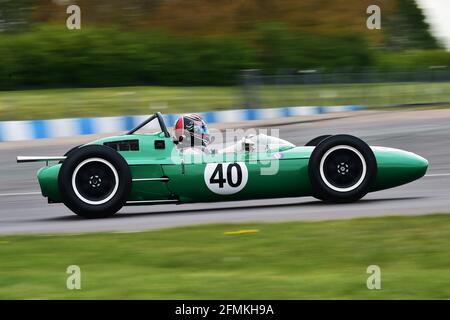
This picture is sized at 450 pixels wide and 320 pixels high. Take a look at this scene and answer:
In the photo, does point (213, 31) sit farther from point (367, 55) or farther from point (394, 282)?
point (394, 282)

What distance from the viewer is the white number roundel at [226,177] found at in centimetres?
868

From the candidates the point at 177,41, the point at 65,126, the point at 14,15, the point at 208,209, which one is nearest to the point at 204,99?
the point at 65,126

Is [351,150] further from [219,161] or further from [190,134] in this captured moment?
[190,134]

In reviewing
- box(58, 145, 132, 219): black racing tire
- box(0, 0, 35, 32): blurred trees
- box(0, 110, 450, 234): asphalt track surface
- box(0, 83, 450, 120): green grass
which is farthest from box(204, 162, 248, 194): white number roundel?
box(0, 0, 35, 32): blurred trees

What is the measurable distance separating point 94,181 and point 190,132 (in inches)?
41.9

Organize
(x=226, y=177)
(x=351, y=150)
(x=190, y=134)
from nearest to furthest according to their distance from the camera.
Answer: (x=226, y=177)
(x=351, y=150)
(x=190, y=134)

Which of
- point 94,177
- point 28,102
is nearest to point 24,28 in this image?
point 28,102

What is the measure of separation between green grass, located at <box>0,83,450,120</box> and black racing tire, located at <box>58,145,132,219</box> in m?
11.7

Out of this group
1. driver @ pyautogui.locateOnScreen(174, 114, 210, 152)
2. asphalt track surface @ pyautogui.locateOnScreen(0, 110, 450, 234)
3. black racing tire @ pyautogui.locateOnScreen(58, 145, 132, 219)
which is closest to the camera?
asphalt track surface @ pyautogui.locateOnScreen(0, 110, 450, 234)

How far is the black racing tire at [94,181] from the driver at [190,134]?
645mm

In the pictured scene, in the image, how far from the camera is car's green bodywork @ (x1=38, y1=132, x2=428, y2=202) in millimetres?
8727

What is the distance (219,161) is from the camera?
873 centimetres

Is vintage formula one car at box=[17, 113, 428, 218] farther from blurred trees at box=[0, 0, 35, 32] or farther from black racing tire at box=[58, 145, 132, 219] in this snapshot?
blurred trees at box=[0, 0, 35, 32]

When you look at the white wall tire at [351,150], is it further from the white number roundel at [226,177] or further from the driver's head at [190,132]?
the driver's head at [190,132]
